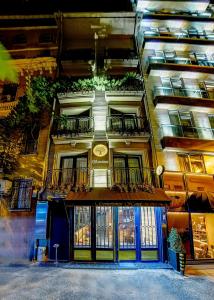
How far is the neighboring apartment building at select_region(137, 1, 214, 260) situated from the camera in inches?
448

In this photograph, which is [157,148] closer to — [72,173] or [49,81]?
[72,173]

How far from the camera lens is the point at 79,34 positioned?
18.0m

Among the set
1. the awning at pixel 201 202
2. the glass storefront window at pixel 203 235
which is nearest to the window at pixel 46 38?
the awning at pixel 201 202

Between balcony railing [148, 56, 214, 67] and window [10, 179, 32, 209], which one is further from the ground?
balcony railing [148, 56, 214, 67]

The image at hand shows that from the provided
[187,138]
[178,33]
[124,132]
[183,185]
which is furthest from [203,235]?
[178,33]

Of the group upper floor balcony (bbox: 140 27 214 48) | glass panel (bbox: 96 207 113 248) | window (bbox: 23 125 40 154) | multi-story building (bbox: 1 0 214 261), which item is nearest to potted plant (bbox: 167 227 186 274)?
multi-story building (bbox: 1 0 214 261)

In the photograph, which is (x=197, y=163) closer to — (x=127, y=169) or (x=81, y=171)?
(x=127, y=169)

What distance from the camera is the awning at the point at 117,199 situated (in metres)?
9.68

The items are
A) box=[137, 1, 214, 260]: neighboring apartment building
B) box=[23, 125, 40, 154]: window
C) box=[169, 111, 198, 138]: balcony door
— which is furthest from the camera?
box=[169, 111, 198, 138]: balcony door

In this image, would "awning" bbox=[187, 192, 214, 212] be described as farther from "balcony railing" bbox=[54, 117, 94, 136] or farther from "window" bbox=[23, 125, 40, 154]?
"window" bbox=[23, 125, 40, 154]

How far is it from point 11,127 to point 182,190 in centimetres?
1150

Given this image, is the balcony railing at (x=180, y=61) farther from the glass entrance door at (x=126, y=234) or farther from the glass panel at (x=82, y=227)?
the glass panel at (x=82, y=227)

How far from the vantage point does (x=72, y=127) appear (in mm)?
13586

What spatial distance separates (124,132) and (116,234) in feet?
19.3
